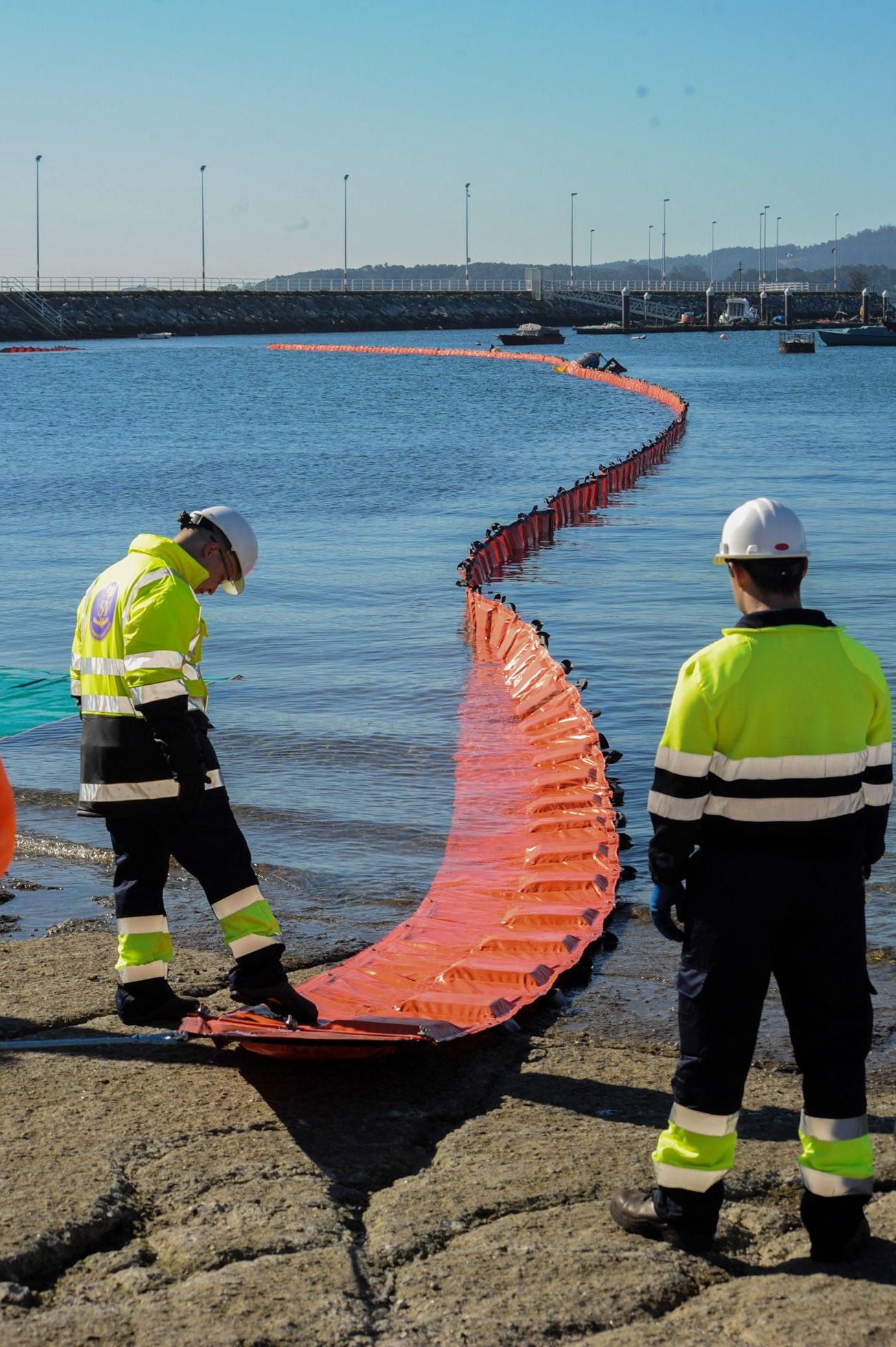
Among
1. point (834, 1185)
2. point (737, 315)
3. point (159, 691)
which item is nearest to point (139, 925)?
point (159, 691)

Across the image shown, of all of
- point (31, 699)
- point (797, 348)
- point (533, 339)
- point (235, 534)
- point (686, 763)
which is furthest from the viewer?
point (533, 339)

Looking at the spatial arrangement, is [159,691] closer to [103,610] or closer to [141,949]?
[103,610]

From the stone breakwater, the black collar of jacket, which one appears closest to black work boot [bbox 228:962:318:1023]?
the black collar of jacket

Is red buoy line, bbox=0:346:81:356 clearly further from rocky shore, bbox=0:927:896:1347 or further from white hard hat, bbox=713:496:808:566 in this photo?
white hard hat, bbox=713:496:808:566

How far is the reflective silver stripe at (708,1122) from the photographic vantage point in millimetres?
3846

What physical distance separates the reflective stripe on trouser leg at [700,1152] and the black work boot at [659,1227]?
91 millimetres

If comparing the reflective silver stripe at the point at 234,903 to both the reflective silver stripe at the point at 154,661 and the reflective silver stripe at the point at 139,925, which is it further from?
the reflective silver stripe at the point at 154,661

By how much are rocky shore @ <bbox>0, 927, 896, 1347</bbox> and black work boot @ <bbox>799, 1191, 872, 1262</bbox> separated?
4 cm

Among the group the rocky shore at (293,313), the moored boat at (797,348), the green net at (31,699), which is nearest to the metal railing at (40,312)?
the rocky shore at (293,313)

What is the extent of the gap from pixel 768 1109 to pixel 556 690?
6490 mm

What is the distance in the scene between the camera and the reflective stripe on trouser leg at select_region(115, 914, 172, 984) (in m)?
5.27

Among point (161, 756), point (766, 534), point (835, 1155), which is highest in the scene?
point (766, 534)

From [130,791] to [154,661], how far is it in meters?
0.48

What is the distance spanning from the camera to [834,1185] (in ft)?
12.5
